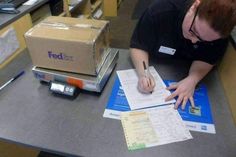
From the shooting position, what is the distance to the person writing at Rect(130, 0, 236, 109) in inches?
32.2

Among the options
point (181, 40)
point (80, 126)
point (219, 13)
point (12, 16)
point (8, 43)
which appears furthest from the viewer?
point (12, 16)

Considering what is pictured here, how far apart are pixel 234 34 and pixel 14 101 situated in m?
0.97

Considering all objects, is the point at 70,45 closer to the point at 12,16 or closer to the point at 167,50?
the point at 167,50

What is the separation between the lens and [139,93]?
3.05 ft

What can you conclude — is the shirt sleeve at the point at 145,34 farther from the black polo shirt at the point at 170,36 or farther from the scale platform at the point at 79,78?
the scale platform at the point at 79,78

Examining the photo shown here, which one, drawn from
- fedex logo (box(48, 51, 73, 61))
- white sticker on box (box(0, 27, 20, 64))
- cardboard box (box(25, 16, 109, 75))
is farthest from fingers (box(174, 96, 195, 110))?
white sticker on box (box(0, 27, 20, 64))

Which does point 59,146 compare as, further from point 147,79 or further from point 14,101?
point 147,79

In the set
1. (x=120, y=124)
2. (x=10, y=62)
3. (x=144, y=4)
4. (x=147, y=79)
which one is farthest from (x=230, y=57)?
(x=144, y=4)

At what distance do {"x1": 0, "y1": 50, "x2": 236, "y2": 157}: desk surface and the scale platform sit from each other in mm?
46

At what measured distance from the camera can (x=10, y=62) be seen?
1169 millimetres

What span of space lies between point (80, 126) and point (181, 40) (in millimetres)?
604

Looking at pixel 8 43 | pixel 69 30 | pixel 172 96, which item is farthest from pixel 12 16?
pixel 172 96

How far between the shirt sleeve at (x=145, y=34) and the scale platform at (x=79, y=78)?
201mm

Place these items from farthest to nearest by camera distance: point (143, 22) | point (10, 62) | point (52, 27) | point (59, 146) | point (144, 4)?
point (144, 4) < point (10, 62) < point (143, 22) < point (52, 27) < point (59, 146)
